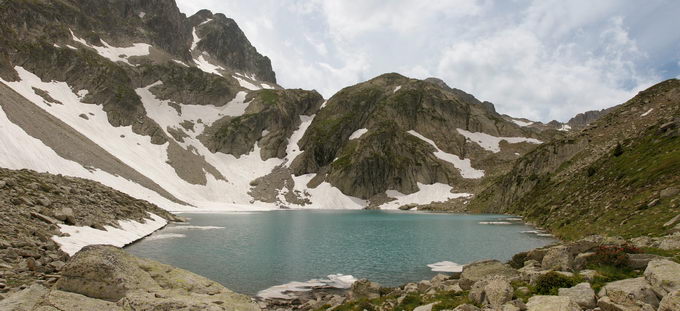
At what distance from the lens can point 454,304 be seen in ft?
50.5

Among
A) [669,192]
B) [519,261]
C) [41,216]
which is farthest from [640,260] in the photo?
[41,216]

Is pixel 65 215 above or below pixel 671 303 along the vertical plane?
above

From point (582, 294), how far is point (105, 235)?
45193 millimetres

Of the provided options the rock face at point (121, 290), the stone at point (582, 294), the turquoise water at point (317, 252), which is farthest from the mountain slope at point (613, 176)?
the rock face at point (121, 290)

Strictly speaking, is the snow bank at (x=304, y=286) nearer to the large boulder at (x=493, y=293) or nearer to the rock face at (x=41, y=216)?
the rock face at (x=41, y=216)

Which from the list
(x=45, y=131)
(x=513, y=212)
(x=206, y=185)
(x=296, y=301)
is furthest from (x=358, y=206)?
(x=296, y=301)

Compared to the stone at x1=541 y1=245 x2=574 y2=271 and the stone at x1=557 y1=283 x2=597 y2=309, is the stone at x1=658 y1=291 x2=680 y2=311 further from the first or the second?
the stone at x1=541 y1=245 x2=574 y2=271

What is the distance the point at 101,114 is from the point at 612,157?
18110cm

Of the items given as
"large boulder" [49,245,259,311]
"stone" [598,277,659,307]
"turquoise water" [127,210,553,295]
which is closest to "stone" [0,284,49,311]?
"large boulder" [49,245,259,311]

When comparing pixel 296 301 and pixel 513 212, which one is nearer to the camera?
pixel 296 301

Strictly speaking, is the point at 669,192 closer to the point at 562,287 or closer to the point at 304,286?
the point at 562,287

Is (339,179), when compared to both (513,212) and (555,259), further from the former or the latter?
(555,259)

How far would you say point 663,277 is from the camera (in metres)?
11.5

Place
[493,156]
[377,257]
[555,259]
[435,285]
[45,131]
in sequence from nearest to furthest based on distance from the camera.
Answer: [555,259]
[435,285]
[377,257]
[45,131]
[493,156]
